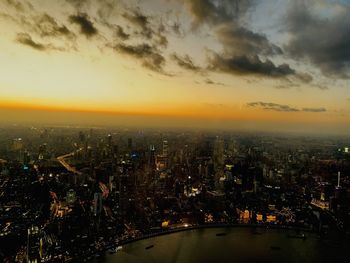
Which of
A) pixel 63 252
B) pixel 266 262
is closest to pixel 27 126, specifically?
pixel 63 252

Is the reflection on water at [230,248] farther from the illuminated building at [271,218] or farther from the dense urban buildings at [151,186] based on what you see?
the illuminated building at [271,218]

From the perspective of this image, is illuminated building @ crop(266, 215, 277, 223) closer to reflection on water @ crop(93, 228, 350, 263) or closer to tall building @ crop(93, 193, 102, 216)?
reflection on water @ crop(93, 228, 350, 263)

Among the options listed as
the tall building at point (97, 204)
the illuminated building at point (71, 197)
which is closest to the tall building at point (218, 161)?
the tall building at point (97, 204)

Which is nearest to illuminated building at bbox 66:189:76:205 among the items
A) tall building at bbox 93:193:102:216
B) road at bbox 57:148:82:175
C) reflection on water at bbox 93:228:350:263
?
tall building at bbox 93:193:102:216

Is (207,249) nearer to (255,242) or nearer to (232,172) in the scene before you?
(255,242)

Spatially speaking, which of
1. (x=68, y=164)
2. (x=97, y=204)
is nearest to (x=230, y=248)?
(x=97, y=204)

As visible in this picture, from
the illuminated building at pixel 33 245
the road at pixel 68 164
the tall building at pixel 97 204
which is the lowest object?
the illuminated building at pixel 33 245
